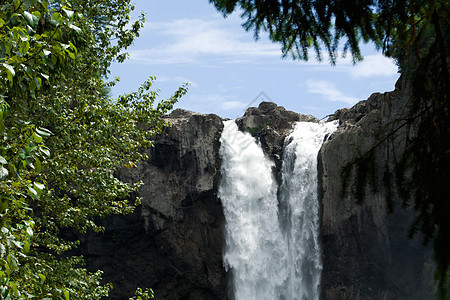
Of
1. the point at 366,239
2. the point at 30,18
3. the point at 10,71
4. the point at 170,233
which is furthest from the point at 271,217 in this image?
the point at 30,18

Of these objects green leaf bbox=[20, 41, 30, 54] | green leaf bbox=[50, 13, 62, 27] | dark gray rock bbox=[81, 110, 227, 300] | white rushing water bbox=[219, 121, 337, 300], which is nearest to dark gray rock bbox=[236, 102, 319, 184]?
white rushing water bbox=[219, 121, 337, 300]

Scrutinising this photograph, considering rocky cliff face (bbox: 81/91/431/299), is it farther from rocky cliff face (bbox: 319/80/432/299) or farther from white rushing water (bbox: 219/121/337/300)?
white rushing water (bbox: 219/121/337/300)

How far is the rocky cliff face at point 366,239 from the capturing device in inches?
972

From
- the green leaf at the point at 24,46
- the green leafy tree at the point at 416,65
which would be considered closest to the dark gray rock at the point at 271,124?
the green leafy tree at the point at 416,65

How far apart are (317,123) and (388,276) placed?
10.7 metres

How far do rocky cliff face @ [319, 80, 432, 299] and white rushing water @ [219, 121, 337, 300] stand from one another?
1.30 metres

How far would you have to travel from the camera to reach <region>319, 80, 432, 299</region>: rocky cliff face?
24688mm

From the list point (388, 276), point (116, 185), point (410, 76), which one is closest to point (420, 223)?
point (410, 76)

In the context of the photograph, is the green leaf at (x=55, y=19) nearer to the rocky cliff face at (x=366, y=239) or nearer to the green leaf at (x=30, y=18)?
the green leaf at (x=30, y=18)

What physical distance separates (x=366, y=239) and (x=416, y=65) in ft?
75.8

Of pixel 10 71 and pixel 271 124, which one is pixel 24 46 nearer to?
pixel 10 71

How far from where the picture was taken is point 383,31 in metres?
4.51

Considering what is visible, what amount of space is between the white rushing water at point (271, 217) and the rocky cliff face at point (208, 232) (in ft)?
2.44

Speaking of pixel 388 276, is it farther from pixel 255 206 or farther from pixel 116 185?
pixel 116 185
